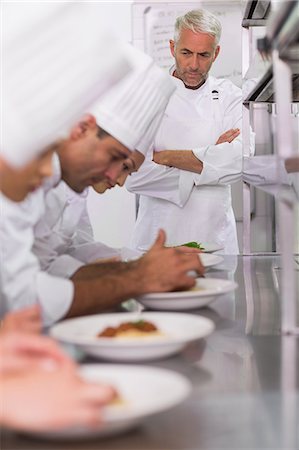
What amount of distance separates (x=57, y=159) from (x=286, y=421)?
36.8 inches

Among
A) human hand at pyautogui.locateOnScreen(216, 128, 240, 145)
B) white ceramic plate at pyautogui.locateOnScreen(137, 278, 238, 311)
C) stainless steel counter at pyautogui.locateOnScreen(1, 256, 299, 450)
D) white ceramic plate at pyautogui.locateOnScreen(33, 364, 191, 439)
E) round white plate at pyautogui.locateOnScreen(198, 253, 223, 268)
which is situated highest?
human hand at pyautogui.locateOnScreen(216, 128, 240, 145)

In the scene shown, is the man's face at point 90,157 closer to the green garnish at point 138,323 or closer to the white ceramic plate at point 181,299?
the white ceramic plate at point 181,299

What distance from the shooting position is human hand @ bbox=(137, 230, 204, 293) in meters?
1.82

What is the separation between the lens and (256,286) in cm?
233

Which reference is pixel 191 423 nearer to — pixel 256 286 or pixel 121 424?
pixel 121 424

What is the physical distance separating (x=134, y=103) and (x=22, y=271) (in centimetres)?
55

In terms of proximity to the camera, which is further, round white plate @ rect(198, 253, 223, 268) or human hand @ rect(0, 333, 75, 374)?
round white plate @ rect(198, 253, 223, 268)

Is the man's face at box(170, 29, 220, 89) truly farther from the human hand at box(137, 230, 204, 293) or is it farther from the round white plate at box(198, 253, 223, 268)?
the human hand at box(137, 230, 204, 293)

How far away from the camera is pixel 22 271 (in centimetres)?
154

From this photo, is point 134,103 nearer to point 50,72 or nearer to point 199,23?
point 50,72

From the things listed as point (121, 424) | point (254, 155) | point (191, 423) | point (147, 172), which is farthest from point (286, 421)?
point (147, 172)

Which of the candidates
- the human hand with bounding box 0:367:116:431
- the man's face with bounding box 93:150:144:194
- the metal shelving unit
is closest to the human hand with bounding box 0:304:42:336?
the human hand with bounding box 0:367:116:431

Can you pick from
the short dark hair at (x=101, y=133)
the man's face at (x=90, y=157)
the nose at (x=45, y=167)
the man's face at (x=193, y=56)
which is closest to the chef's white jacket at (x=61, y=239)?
the man's face at (x=90, y=157)

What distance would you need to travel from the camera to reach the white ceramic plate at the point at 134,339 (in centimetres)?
128
